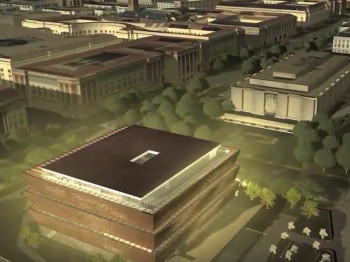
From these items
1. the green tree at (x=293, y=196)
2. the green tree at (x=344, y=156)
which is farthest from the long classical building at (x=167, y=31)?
the green tree at (x=293, y=196)

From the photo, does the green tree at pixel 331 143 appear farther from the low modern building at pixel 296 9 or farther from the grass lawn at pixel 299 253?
the low modern building at pixel 296 9

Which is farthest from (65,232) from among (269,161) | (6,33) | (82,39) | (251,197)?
(6,33)

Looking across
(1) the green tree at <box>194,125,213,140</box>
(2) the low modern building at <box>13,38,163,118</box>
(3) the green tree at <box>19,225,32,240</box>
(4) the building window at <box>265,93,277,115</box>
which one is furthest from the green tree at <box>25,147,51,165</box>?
(4) the building window at <box>265,93,277,115</box>

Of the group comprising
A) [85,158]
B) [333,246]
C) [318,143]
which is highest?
[85,158]

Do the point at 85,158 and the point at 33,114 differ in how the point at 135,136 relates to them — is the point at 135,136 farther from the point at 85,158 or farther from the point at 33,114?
the point at 33,114

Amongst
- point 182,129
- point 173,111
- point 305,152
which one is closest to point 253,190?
point 305,152

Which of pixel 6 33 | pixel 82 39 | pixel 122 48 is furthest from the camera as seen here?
pixel 6 33
